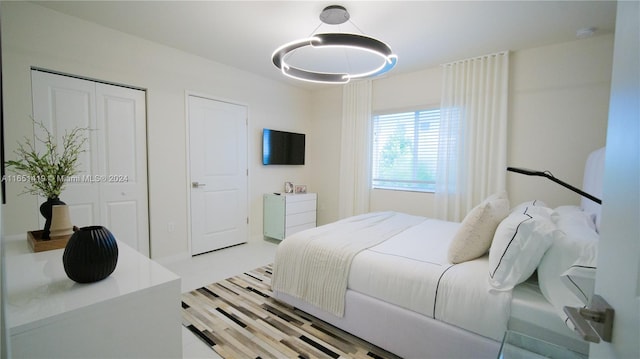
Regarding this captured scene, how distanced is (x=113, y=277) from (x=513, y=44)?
13.2 ft

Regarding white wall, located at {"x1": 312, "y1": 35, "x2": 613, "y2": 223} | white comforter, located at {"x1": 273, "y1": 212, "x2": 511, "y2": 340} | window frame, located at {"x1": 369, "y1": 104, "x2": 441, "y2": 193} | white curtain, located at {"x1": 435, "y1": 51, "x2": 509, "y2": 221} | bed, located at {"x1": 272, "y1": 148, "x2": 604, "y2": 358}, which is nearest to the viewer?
bed, located at {"x1": 272, "y1": 148, "x2": 604, "y2": 358}

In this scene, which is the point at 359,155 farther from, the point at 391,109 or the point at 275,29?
the point at 275,29

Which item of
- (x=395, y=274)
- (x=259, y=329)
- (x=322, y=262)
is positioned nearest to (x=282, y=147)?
(x=322, y=262)

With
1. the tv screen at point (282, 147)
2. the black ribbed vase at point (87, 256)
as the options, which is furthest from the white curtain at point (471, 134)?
the black ribbed vase at point (87, 256)

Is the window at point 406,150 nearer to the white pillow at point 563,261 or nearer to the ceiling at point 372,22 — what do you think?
the ceiling at point 372,22

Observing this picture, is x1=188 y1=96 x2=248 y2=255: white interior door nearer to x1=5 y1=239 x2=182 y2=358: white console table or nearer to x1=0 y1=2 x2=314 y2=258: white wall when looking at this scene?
x1=0 y1=2 x2=314 y2=258: white wall

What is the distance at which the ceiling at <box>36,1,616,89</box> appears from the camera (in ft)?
7.49

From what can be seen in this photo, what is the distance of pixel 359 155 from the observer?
4363 millimetres

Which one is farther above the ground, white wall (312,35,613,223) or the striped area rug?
white wall (312,35,613,223)

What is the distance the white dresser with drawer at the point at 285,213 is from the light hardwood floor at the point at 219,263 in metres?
0.26

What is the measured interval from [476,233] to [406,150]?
98.5 inches

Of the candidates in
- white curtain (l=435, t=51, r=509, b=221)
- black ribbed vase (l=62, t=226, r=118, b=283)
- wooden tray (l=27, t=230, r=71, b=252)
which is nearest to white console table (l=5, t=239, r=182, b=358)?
black ribbed vase (l=62, t=226, r=118, b=283)

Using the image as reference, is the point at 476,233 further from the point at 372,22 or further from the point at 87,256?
the point at 372,22

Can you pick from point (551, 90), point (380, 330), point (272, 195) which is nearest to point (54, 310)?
point (380, 330)
